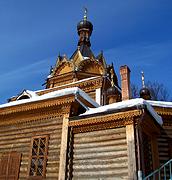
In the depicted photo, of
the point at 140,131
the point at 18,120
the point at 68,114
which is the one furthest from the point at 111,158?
the point at 18,120

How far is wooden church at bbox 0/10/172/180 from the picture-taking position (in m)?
9.70

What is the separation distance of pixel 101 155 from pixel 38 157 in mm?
2998

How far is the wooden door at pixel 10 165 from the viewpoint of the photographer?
11.8 metres

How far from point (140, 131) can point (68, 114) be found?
128 inches

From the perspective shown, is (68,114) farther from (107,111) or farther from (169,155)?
(169,155)

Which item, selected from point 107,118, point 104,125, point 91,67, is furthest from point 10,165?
point 91,67

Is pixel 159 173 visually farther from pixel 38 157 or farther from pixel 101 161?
pixel 38 157

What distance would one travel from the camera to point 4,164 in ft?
40.5

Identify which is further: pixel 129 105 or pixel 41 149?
pixel 41 149

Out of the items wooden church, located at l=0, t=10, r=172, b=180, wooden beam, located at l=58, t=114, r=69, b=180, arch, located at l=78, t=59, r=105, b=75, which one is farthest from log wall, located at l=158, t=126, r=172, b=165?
arch, located at l=78, t=59, r=105, b=75

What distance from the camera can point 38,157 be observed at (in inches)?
452

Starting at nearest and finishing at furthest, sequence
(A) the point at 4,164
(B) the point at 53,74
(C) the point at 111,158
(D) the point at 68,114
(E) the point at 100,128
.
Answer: (C) the point at 111,158 < (E) the point at 100,128 < (D) the point at 68,114 < (A) the point at 4,164 < (B) the point at 53,74

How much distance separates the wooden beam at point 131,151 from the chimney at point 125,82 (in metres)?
4.65

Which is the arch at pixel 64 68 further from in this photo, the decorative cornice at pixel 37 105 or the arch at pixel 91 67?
the decorative cornice at pixel 37 105
